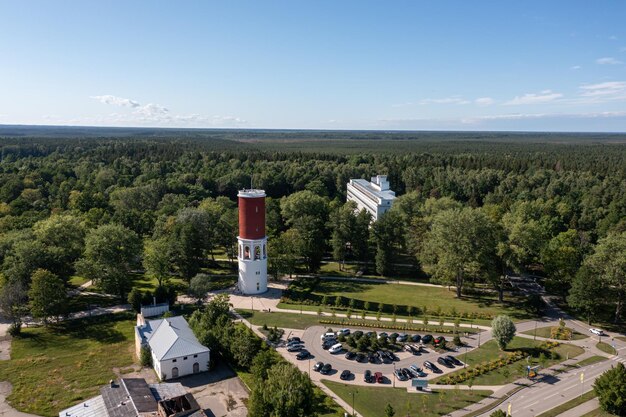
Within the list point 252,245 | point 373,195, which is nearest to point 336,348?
point 252,245

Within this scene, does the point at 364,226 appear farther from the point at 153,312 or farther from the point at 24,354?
the point at 24,354

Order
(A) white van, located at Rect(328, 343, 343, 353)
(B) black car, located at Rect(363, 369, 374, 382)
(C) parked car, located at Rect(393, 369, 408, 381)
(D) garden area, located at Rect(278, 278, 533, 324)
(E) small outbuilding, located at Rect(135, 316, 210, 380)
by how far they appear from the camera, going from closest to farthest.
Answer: (B) black car, located at Rect(363, 369, 374, 382), (C) parked car, located at Rect(393, 369, 408, 381), (E) small outbuilding, located at Rect(135, 316, 210, 380), (A) white van, located at Rect(328, 343, 343, 353), (D) garden area, located at Rect(278, 278, 533, 324)

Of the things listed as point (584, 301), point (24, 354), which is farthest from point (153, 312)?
point (584, 301)

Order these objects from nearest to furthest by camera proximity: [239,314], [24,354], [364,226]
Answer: [24,354] → [239,314] → [364,226]

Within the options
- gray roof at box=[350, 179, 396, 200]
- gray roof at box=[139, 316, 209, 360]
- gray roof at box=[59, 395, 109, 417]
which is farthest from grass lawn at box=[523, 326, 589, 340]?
gray roof at box=[350, 179, 396, 200]

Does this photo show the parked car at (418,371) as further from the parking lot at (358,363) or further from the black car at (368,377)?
the black car at (368,377)

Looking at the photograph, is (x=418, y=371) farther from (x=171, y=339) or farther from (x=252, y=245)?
(x=252, y=245)

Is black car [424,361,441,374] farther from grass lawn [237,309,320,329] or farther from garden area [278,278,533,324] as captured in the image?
grass lawn [237,309,320,329]
